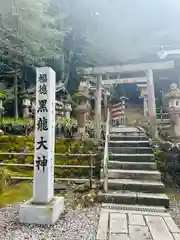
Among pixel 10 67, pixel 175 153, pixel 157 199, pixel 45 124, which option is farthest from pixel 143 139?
pixel 10 67

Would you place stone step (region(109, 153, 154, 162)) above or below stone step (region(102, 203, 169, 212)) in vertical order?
above

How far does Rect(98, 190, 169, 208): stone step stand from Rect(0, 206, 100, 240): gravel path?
61 centimetres

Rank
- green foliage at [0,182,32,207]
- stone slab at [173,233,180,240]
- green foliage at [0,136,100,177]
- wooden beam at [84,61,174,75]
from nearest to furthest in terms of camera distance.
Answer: stone slab at [173,233,180,240] < green foliage at [0,182,32,207] < green foliage at [0,136,100,177] < wooden beam at [84,61,174,75]

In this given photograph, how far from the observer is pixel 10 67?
15.3 meters

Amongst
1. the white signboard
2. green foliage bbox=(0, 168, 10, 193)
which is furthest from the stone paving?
green foliage bbox=(0, 168, 10, 193)

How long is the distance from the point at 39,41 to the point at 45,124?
10063 millimetres

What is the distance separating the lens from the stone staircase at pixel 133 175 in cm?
467

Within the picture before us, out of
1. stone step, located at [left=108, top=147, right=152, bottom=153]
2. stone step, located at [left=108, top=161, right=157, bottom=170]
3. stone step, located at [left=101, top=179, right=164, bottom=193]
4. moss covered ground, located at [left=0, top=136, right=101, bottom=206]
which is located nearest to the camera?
stone step, located at [left=101, top=179, right=164, bottom=193]

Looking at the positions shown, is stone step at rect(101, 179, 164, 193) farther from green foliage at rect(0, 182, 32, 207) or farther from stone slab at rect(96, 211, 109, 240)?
green foliage at rect(0, 182, 32, 207)

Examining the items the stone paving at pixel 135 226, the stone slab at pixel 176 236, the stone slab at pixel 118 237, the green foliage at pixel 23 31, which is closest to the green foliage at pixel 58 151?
the stone paving at pixel 135 226

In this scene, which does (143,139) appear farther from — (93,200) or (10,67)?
(10,67)

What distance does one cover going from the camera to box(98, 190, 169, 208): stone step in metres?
4.58

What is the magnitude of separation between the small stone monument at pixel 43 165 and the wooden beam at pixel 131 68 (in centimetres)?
576

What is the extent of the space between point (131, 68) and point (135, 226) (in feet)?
23.0
